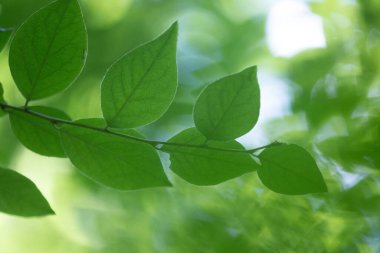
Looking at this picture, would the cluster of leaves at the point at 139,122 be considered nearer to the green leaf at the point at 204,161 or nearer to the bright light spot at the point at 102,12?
the green leaf at the point at 204,161

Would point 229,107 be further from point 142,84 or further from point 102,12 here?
point 102,12

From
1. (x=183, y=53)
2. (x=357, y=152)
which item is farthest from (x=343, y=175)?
(x=183, y=53)

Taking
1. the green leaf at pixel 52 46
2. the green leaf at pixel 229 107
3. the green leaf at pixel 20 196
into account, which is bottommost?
the green leaf at pixel 20 196

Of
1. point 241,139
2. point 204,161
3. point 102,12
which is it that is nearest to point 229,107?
point 204,161

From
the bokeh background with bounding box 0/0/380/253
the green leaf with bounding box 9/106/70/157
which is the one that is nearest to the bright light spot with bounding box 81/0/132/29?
the bokeh background with bounding box 0/0/380/253

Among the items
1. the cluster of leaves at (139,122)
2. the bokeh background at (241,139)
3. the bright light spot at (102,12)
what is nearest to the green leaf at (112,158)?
the cluster of leaves at (139,122)

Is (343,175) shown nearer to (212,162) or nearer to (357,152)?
(357,152)
